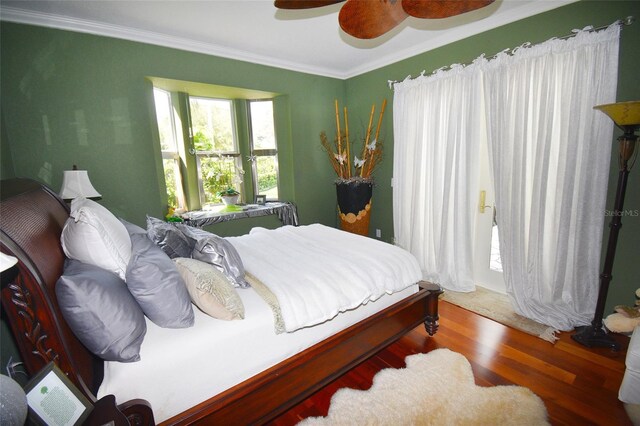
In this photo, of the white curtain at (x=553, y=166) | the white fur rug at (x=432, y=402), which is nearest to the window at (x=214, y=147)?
the white fur rug at (x=432, y=402)

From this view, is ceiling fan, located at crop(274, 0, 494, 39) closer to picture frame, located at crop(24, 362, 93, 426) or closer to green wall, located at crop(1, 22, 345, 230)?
picture frame, located at crop(24, 362, 93, 426)

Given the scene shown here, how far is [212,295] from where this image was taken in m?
1.42

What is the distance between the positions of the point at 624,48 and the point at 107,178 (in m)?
4.29

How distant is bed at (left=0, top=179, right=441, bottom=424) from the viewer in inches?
38.4

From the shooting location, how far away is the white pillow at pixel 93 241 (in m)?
1.31

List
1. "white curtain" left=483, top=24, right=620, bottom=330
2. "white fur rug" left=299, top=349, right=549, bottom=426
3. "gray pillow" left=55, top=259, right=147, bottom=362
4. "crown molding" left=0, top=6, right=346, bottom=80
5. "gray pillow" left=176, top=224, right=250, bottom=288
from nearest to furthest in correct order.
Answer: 1. "gray pillow" left=55, top=259, right=147, bottom=362
2. "white fur rug" left=299, top=349, right=549, bottom=426
3. "gray pillow" left=176, top=224, right=250, bottom=288
4. "white curtain" left=483, top=24, right=620, bottom=330
5. "crown molding" left=0, top=6, right=346, bottom=80

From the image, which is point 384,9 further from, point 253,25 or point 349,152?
point 349,152

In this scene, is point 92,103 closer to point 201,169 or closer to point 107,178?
point 107,178

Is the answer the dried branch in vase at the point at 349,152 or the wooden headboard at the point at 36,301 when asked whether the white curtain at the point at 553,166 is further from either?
the wooden headboard at the point at 36,301

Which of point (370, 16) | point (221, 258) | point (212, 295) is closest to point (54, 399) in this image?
point (212, 295)

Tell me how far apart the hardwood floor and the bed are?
21cm

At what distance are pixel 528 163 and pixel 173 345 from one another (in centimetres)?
296

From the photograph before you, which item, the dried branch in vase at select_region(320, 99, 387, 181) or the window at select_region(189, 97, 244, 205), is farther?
the dried branch in vase at select_region(320, 99, 387, 181)

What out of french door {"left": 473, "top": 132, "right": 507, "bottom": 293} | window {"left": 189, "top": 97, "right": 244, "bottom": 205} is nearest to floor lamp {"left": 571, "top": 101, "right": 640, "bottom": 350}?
french door {"left": 473, "top": 132, "right": 507, "bottom": 293}
